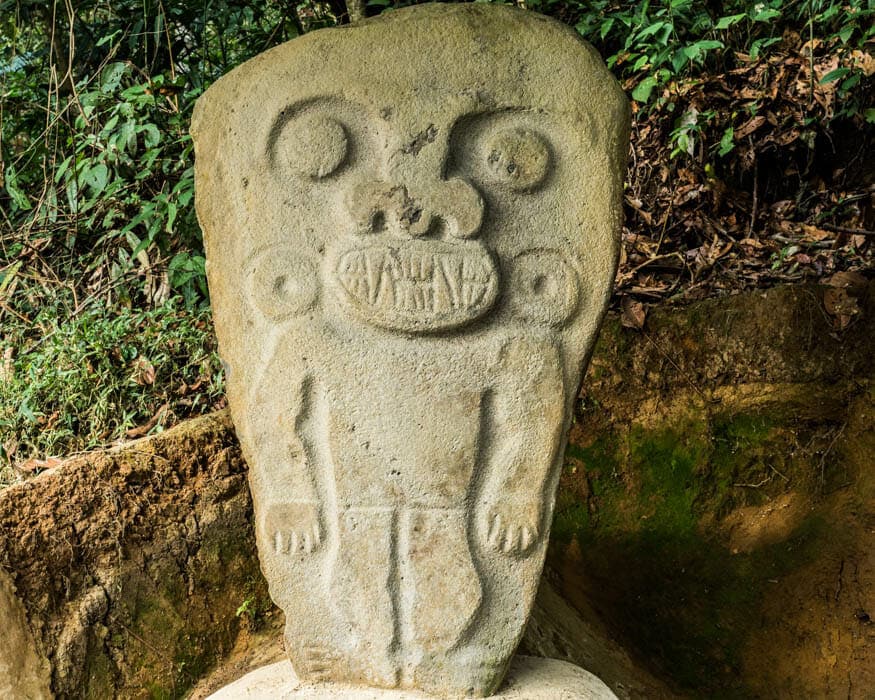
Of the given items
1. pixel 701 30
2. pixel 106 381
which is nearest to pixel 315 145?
pixel 106 381

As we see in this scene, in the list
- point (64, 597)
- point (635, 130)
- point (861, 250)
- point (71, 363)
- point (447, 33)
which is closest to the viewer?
point (447, 33)

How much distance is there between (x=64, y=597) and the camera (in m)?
2.69

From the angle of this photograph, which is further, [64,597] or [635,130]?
[635,130]

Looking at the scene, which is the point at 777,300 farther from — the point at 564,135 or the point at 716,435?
the point at 564,135

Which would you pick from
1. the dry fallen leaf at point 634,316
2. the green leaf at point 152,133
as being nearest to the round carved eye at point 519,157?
the dry fallen leaf at point 634,316

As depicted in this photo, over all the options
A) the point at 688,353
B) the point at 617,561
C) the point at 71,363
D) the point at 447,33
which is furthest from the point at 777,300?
the point at 71,363

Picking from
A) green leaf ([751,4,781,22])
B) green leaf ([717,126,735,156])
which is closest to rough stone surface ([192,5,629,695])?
green leaf ([751,4,781,22])

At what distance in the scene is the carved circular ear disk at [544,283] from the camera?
204 cm

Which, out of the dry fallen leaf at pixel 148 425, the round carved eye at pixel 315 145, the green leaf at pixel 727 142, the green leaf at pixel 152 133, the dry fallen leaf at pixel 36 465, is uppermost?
the round carved eye at pixel 315 145

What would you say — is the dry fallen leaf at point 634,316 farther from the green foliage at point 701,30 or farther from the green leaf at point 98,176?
the green leaf at point 98,176

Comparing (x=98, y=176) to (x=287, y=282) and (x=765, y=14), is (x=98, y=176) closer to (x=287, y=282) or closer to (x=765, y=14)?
(x=287, y=282)

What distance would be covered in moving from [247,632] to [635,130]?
8.50ft

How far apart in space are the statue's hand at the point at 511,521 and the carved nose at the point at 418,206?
0.57 m

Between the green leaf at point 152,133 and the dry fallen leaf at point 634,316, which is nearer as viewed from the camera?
the green leaf at point 152,133
